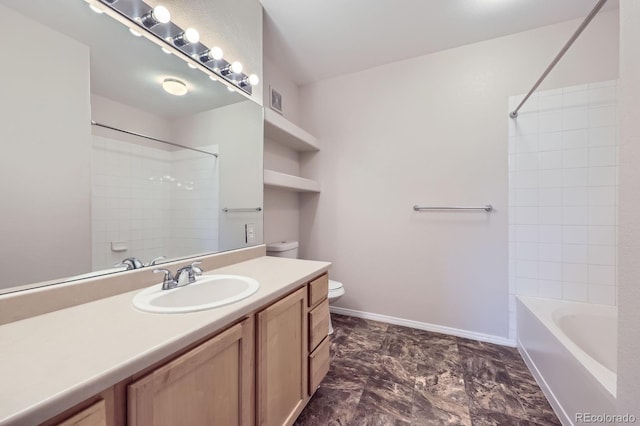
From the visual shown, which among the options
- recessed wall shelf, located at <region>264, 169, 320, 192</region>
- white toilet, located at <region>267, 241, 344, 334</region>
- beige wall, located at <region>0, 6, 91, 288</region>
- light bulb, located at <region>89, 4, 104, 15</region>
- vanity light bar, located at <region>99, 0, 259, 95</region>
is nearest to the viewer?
beige wall, located at <region>0, 6, 91, 288</region>

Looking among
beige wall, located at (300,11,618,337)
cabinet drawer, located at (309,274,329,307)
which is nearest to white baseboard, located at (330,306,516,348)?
beige wall, located at (300,11,618,337)

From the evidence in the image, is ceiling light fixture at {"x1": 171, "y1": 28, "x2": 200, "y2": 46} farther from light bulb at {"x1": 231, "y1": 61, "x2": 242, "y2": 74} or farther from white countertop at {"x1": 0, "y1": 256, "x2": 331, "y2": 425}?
white countertop at {"x1": 0, "y1": 256, "x2": 331, "y2": 425}

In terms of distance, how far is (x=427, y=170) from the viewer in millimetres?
2225

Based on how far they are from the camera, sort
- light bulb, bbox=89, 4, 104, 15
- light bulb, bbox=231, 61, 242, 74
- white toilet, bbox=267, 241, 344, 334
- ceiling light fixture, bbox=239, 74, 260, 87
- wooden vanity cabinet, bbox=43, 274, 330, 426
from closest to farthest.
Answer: wooden vanity cabinet, bbox=43, 274, 330, 426, light bulb, bbox=89, 4, 104, 15, light bulb, bbox=231, 61, 242, 74, ceiling light fixture, bbox=239, 74, 260, 87, white toilet, bbox=267, 241, 344, 334

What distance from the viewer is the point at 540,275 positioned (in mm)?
1892

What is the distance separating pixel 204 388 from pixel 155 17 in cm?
152

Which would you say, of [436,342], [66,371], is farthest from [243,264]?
[436,342]

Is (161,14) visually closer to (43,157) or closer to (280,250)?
(43,157)

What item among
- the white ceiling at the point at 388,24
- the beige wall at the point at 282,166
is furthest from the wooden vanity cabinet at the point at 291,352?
the white ceiling at the point at 388,24

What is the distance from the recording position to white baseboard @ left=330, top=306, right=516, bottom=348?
2.01 metres

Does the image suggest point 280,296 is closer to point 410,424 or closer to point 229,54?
point 410,424

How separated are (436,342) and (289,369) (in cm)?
146

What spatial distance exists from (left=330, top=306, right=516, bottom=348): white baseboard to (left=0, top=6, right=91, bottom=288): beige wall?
2.17 meters

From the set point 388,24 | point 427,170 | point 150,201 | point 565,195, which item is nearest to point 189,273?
point 150,201
